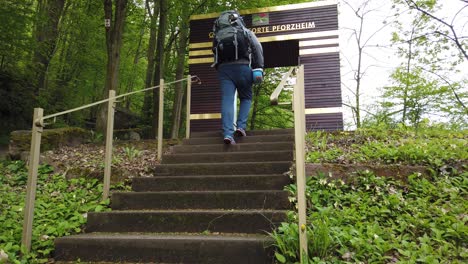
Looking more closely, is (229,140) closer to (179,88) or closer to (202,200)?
(202,200)

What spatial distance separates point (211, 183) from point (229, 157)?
2.46 feet

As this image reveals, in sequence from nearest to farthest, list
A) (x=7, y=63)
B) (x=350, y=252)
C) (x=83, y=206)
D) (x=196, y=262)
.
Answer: (x=350, y=252)
(x=196, y=262)
(x=83, y=206)
(x=7, y=63)

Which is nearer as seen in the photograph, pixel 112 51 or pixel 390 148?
pixel 390 148

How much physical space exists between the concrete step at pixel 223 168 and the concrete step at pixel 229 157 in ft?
1.00

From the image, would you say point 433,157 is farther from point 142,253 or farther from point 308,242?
point 142,253

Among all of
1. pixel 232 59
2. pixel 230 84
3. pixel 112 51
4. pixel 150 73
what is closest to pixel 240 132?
pixel 230 84

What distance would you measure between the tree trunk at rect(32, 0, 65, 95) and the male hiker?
487 centimetres

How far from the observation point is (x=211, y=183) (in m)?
3.77

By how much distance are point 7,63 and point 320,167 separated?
709 centimetres

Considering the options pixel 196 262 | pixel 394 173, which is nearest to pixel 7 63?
pixel 196 262

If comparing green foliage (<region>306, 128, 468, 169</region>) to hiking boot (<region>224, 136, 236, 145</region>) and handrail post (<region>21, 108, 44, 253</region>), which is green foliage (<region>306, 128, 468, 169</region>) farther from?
handrail post (<region>21, 108, 44, 253</region>)

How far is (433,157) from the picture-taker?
149 inches

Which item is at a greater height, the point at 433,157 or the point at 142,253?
the point at 433,157

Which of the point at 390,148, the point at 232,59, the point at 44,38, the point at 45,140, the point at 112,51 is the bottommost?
the point at 390,148
